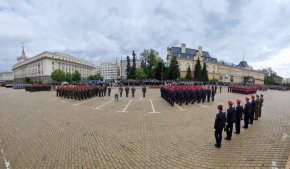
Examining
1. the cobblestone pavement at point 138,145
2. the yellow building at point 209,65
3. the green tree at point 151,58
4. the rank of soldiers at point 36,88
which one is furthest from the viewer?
the yellow building at point 209,65

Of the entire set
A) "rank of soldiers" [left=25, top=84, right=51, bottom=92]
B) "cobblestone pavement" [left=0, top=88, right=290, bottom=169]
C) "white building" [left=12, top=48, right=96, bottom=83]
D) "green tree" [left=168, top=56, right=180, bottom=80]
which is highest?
"white building" [left=12, top=48, right=96, bottom=83]

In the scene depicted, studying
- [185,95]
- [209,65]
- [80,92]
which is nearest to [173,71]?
[209,65]

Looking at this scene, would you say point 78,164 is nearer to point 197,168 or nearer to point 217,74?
point 197,168

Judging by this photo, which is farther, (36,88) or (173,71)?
(173,71)

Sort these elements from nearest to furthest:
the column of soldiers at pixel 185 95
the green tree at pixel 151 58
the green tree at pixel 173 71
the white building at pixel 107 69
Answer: the column of soldiers at pixel 185 95 → the green tree at pixel 173 71 → the green tree at pixel 151 58 → the white building at pixel 107 69

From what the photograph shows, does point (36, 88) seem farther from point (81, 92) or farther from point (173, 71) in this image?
point (173, 71)

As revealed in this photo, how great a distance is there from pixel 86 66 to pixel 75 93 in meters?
111

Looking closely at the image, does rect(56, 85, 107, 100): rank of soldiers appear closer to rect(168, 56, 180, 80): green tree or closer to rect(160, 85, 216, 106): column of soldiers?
rect(160, 85, 216, 106): column of soldiers

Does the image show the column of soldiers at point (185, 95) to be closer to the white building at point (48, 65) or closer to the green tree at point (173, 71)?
the green tree at point (173, 71)

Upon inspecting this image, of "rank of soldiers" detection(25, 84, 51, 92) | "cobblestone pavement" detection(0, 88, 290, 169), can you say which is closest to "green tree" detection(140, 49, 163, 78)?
"rank of soldiers" detection(25, 84, 51, 92)

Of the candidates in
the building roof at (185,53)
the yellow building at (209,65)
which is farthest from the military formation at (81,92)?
the building roof at (185,53)

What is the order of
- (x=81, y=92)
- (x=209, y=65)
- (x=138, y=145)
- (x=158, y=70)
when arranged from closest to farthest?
(x=138, y=145), (x=81, y=92), (x=158, y=70), (x=209, y=65)

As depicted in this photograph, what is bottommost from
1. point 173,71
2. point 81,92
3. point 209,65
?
point 81,92

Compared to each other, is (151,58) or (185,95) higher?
(151,58)
